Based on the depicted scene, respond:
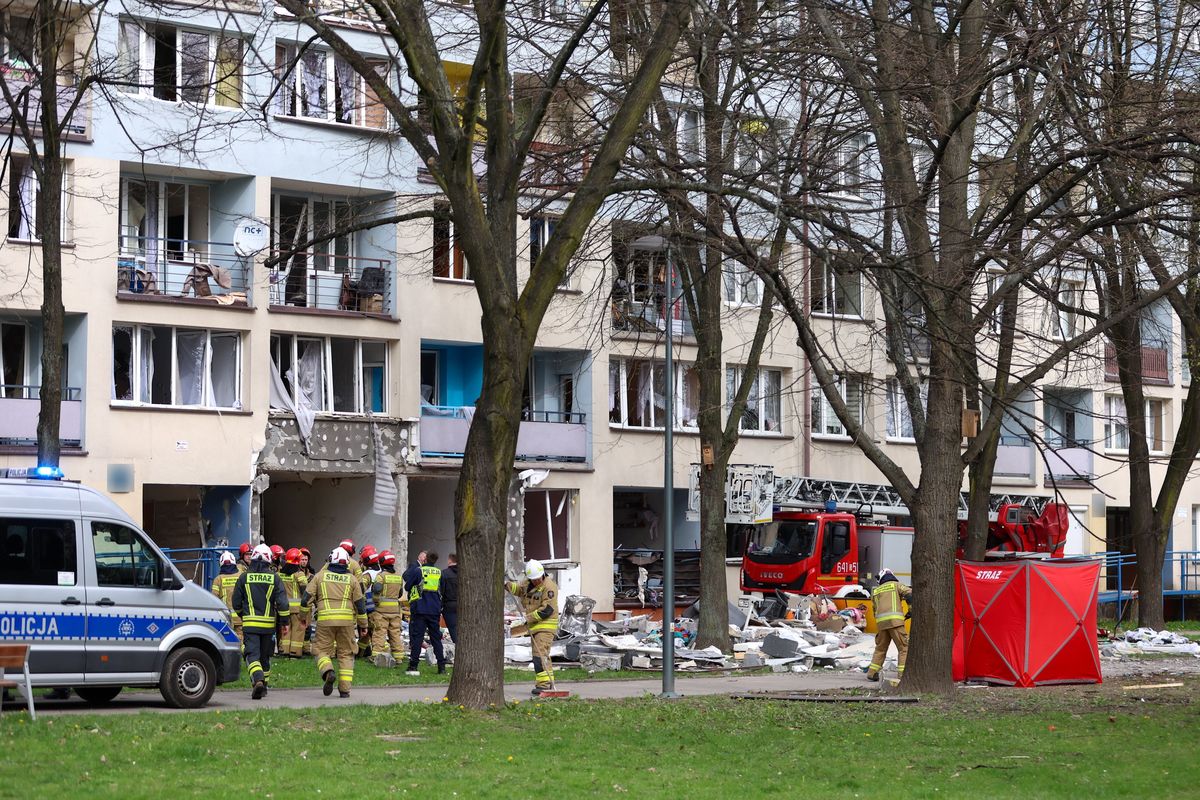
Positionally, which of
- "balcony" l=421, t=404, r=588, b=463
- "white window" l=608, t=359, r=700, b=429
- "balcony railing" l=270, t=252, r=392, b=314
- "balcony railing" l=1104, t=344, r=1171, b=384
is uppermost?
"balcony railing" l=270, t=252, r=392, b=314

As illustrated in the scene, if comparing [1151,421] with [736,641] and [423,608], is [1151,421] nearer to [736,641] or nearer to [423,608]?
[736,641]

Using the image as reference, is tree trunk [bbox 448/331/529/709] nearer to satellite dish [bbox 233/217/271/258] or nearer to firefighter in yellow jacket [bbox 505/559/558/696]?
firefighter in yellow jacket [bbox 505/559/558/696]

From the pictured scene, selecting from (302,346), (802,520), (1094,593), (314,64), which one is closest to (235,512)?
(302,346)

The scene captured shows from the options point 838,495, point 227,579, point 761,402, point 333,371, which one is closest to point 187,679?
point 227,579

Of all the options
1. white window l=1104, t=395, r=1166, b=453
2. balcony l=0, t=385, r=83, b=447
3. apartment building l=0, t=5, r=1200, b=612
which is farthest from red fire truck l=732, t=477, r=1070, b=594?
balcony l=0, t=385, r=83, b=447

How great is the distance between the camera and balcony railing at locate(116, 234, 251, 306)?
32.5 m

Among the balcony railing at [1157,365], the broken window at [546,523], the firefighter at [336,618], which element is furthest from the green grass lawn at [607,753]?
the balcony railing at [1157,365]

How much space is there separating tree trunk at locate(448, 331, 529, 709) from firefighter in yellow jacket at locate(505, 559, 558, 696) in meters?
3.30

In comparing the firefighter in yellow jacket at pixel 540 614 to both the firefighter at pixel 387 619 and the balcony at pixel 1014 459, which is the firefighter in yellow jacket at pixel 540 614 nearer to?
the firefighter at pixel 387 619

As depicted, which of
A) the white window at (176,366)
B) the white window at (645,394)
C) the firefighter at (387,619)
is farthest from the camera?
the white window at (645,394)

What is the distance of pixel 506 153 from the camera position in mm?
16516

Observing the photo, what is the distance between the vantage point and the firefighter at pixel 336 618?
19.0 metres

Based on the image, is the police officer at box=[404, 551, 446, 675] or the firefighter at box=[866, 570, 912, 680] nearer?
the firefighter at box=[866, 570, 912, 680]

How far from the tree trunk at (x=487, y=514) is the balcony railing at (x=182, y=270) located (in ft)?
57.0
